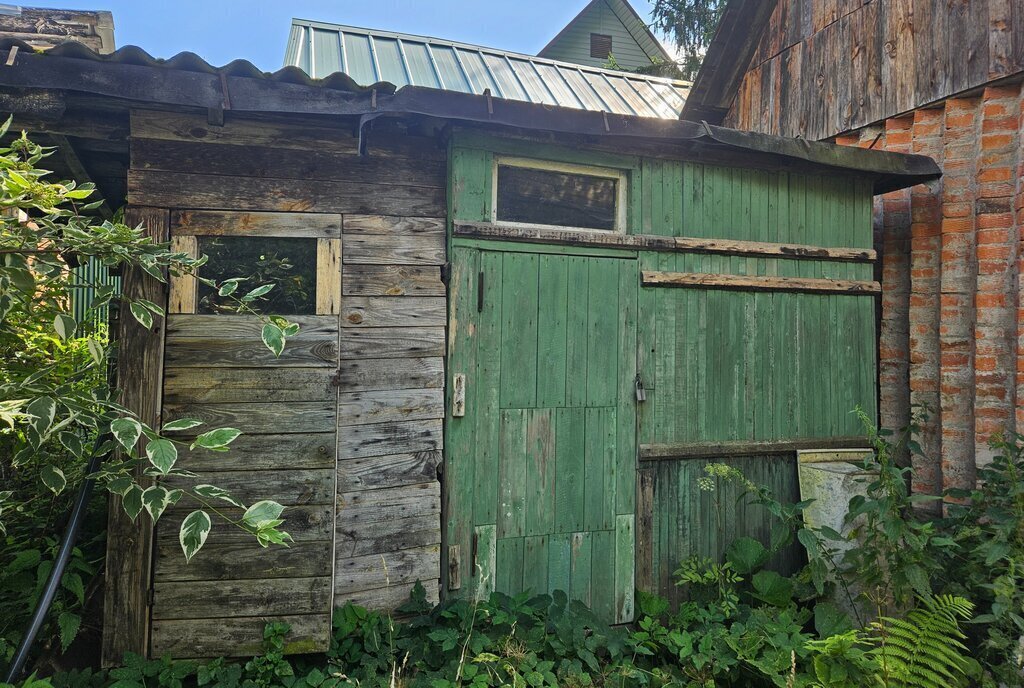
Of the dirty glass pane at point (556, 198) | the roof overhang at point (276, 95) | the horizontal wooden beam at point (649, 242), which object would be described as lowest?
the horizontal wooden beam at point (649, 242)

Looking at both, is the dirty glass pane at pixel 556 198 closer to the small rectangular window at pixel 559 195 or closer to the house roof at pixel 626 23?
the small rectangular window at pixel 559 195

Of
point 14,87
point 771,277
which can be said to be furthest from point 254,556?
point 771,277

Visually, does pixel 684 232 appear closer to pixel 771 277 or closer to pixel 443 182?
pixel 771 277

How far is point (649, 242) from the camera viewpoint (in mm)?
3684

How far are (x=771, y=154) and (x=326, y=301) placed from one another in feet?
9.80

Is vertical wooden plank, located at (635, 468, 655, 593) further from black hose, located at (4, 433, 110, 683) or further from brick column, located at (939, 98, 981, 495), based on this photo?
black hose, located at (4, 433, 110, 683)

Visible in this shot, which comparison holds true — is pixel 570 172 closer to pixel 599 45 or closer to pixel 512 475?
pixel 512 475

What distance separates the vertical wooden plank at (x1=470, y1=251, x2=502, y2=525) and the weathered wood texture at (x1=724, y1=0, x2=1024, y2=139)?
3.61 m

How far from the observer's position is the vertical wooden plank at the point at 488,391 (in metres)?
3.34

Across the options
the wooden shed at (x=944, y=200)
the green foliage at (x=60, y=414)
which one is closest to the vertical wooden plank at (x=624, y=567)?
the green foliage at (x=60, y=414)

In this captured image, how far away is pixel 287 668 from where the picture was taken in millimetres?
2768

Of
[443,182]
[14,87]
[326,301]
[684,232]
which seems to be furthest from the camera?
[684,232]

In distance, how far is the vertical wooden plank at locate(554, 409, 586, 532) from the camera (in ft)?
11.4

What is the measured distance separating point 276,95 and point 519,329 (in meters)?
1.74
